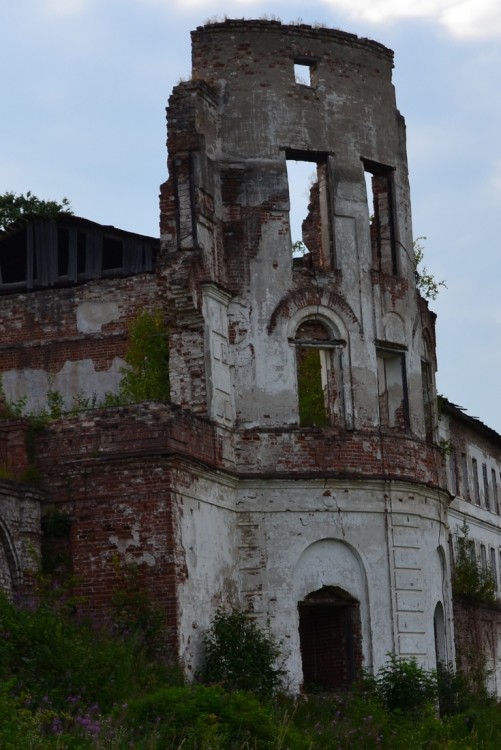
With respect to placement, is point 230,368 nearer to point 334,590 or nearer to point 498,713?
point 334,590

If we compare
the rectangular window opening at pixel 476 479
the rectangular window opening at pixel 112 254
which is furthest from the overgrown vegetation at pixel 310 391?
the rectangular window opening at pixel 476 479

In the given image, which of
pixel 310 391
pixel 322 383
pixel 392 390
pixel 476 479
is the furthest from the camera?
pixel 476 479

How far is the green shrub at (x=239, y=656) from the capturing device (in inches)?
952

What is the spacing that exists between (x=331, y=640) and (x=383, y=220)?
25.5 ft

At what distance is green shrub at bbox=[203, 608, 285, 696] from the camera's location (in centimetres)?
2417

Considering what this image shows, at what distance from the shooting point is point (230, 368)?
27297 millimetres

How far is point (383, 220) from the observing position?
1174 inches

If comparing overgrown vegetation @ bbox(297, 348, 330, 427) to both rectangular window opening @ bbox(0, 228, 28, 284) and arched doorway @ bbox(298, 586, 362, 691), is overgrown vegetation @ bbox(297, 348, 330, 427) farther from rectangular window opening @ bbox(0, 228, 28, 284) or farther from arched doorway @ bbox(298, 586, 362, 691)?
rectangular window opening @ bbox(0, 228, 28, 284)

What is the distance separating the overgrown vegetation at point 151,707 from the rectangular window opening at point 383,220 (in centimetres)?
752

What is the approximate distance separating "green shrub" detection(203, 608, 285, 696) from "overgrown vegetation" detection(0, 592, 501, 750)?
0.16 ft

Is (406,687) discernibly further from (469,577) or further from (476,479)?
(476,479)

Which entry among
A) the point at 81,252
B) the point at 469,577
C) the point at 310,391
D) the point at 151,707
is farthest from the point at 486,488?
the point at 151,707

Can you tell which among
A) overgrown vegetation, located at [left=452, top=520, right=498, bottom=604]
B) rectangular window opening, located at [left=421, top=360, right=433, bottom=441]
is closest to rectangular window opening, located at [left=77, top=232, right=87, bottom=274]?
rectangular window opening, located at [left=421, top=360, right=433, bottom=441]

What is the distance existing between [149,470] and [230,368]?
3682 mm
